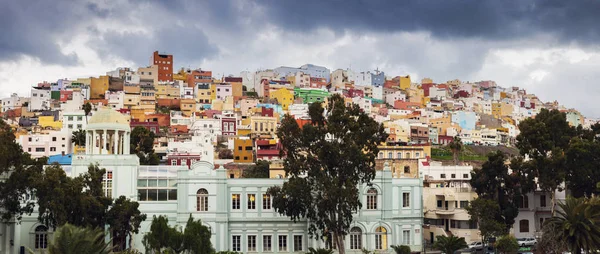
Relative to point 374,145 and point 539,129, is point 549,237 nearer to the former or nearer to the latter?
point 374,145

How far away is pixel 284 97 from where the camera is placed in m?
168

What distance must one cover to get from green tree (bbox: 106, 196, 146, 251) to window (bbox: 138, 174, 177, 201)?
4070 millimetres

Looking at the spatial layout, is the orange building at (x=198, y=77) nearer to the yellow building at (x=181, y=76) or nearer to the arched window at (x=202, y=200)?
the yellow building at (x=181, y=76)

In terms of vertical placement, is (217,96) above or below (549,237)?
above

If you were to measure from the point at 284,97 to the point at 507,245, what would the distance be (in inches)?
4601

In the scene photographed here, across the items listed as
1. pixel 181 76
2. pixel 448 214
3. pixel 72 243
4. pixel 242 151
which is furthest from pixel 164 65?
pixel 72 243

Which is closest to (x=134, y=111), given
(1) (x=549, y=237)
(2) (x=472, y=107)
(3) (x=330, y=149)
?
(2) (x=472, y=107)

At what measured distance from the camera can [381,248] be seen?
5741cm

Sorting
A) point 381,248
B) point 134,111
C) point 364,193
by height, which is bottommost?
point 381,248

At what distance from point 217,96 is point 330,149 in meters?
117

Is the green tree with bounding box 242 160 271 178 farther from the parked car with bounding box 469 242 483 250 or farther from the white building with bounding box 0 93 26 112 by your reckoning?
the white building with bounding box 0 93 26 112

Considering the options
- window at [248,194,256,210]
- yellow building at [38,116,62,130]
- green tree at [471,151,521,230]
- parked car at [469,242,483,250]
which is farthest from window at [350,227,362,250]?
yellow building at [38,116,62,130]

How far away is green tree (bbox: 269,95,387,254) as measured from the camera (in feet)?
168

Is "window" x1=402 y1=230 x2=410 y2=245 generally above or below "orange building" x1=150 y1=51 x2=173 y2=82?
below
